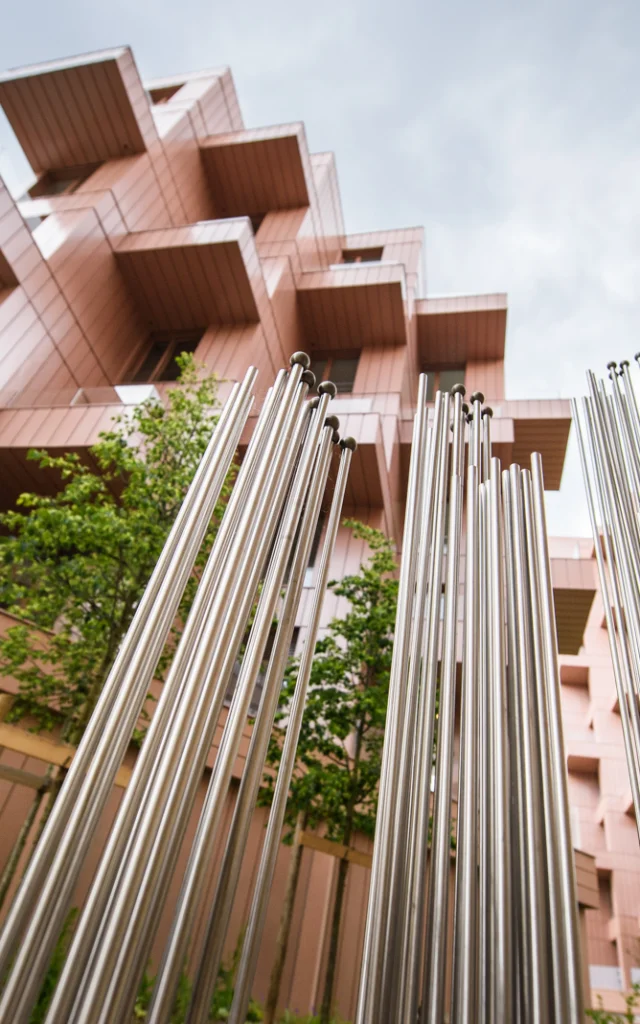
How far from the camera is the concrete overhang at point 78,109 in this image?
49.9 feet

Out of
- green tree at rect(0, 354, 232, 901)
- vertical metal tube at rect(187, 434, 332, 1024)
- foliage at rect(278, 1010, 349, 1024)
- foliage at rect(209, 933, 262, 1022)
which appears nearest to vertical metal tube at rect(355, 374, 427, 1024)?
vertical metal tube at rect(187, 434, 332, 1024)

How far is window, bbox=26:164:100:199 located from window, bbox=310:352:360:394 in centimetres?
801

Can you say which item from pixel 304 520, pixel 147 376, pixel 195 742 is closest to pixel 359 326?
pixel 147 376

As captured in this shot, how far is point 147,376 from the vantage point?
629 inches

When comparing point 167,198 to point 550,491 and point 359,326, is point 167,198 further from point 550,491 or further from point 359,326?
point 550,491

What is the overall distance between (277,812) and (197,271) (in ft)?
49.7

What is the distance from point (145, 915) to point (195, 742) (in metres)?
0.44

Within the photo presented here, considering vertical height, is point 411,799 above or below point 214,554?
below

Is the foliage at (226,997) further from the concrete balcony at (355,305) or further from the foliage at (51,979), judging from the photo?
the concrete balcony at (355,305)

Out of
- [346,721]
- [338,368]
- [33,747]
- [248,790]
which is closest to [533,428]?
[338,368]

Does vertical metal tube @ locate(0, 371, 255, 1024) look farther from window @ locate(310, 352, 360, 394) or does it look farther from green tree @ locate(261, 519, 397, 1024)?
window @ locate(310, 352, 360, 394)

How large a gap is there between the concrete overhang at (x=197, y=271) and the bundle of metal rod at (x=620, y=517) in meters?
11.9

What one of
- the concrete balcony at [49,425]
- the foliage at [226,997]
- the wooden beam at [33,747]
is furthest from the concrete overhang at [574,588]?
the wooden beam at [33,747]

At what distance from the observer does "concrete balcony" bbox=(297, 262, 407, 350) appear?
17.4 m
